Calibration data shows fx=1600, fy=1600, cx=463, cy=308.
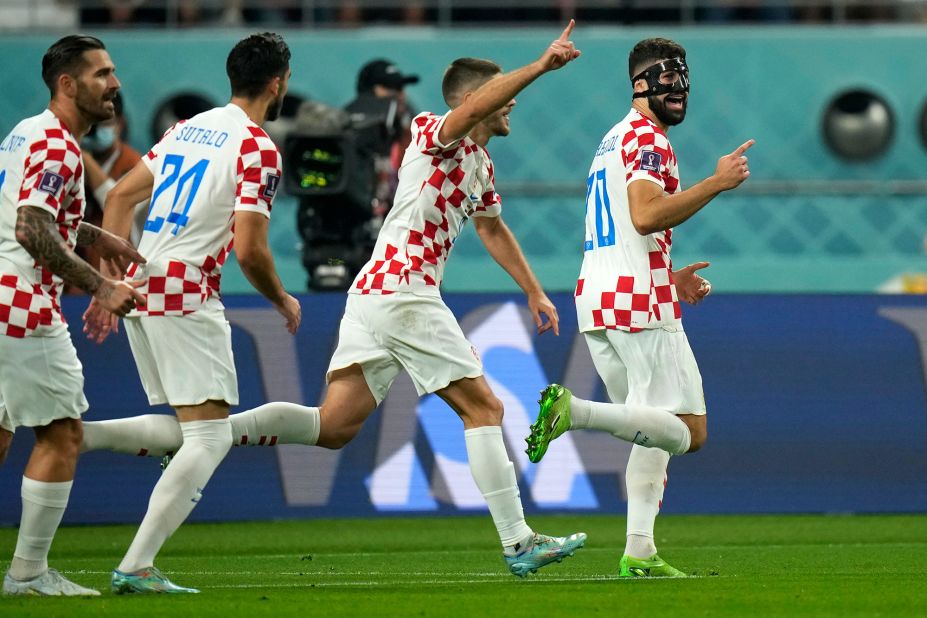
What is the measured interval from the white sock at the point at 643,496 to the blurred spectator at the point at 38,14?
10695 mm

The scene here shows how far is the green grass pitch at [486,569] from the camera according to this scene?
568cm

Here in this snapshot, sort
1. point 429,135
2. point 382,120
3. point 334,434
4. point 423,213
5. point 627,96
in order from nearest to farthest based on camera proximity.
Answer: point 429,135, point 423,213, point 334,434, point 382,120, point 627,96

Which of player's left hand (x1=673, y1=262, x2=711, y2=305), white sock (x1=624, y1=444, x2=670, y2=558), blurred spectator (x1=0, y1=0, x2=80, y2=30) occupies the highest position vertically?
blurred spectator (x1=0, y1=0, x2=80, y2=30)

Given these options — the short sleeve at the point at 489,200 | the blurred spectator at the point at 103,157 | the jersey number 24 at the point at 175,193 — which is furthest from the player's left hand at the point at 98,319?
the blurred spectator at the point at 103,157

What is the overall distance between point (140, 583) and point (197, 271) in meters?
1.21

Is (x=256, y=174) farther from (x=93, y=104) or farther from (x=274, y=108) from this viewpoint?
(x=93, y=104)

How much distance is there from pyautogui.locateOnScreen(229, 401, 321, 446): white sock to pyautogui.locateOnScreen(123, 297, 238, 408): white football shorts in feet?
1.39

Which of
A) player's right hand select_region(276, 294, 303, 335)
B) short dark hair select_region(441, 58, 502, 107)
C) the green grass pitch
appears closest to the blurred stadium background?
the green grass pitch

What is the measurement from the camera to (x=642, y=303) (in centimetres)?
682

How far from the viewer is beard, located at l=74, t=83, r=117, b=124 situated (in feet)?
20.3

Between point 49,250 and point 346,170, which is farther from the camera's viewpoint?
point 346,170

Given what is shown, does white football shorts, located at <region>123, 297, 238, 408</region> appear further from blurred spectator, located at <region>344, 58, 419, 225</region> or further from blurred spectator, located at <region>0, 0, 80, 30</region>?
blurred spectator, located at <region>0, 0, 80, 30</region>

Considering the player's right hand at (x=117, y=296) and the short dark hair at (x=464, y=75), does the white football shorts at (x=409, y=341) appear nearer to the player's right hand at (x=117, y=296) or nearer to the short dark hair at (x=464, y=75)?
the short dark hair at (x=464, y=75)

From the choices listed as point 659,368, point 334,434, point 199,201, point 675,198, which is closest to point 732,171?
point 675,198
